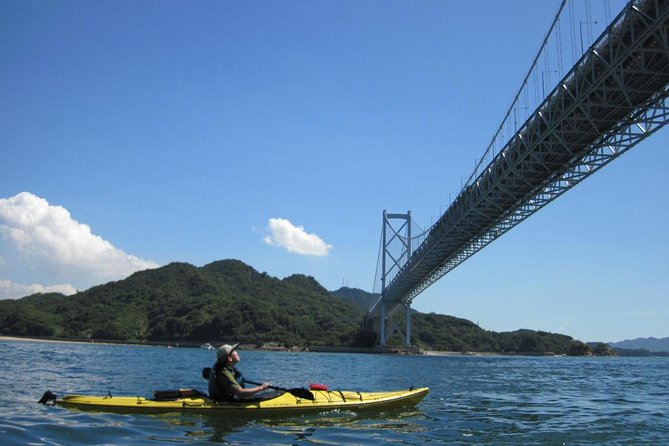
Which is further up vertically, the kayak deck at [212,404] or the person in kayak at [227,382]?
the person in kayak at [227,382]

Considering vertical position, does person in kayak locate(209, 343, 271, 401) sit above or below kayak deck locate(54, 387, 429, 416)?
above

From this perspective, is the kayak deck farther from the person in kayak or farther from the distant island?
the distant island

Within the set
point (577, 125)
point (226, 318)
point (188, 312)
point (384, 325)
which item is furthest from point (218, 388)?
point (188, 312)

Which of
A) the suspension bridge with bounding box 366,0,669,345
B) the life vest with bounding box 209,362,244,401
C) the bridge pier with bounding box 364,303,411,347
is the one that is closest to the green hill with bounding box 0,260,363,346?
the bridge pier with bounding box 364,303,411,347

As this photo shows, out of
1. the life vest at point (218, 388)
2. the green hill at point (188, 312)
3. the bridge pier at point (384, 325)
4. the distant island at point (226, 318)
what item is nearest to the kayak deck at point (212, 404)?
the life vest at point (218, 388)

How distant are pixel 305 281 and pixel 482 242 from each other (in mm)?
104438

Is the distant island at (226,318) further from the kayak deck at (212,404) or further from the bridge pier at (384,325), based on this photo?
the kayak deck at (212,404)

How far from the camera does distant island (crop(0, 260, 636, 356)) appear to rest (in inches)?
3509

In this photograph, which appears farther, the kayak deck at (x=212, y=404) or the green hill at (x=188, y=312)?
the green hill at (x=188, y=312)

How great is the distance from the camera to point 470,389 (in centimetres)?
1786

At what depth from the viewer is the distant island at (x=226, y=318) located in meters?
89.1

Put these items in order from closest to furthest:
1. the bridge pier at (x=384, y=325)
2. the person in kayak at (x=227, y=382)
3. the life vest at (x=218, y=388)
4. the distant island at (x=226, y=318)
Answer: the person in kayak at (x=227, y=382) → the life vest at (x=218, y=388) → the bridge pier at (x=384, y=325) → the distant island at (x=226, y=318)

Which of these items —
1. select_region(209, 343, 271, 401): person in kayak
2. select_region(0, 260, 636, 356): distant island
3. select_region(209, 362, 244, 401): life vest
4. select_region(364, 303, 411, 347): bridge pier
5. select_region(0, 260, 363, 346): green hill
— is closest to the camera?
select_region(209, 343, 271, 401): person in kayak

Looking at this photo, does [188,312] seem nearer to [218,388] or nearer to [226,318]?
[226,318]
